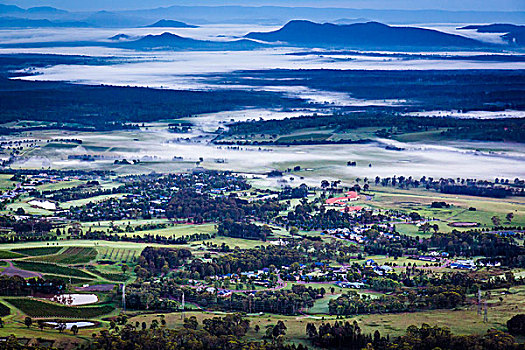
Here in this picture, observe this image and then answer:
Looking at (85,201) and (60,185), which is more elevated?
(60,185)

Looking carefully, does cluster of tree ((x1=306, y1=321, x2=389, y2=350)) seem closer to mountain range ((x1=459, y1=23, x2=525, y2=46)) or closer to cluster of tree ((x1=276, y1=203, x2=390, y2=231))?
cluster of tree ((x1=276, y1=203, x2=390, y2=231))

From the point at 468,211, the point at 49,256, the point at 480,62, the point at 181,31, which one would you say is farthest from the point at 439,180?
the point at 181,31

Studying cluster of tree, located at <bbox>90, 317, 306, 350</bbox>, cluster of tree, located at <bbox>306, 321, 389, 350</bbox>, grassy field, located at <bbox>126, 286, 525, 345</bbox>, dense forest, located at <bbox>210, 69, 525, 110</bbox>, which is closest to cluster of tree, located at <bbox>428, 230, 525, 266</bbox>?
grassy field, located at <bbox>126, 286, 525, 345</bbox>

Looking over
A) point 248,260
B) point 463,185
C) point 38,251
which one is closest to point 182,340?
point 248,260

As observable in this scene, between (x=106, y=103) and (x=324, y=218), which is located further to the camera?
(x=106, y=103)

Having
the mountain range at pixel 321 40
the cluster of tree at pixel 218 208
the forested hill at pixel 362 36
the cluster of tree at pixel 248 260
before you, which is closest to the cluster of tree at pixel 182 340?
the cluster of tree at pixel 248 260

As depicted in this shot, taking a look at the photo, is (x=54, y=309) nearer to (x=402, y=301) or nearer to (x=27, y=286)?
(x=27, y=286)

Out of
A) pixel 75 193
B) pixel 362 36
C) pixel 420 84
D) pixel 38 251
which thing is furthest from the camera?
pixel 362 36

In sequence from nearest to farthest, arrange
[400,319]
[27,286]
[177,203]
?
[400,319] → [27,286] → [177,203]

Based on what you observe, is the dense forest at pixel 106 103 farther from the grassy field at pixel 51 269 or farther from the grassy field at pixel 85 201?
the grassy field at pixel 51 269
